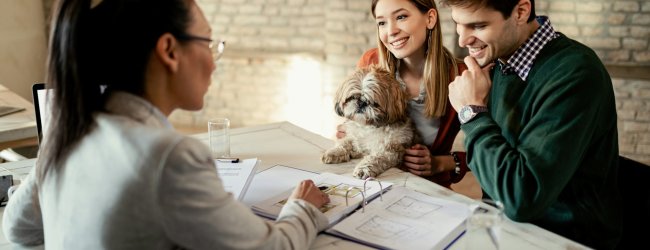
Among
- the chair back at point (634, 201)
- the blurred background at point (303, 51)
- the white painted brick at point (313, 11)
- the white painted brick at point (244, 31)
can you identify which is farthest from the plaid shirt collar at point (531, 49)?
the white painted brick at point (244, 31)

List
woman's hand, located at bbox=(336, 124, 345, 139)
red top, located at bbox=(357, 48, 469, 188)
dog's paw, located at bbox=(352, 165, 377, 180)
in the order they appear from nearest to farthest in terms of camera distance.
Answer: dog's paw, located at bbox=(352, 165, 377, 180), red top, located at bbox=(357, 48, 469, 188), woman's hand, located at bbox=(336, 124, 345, 139)

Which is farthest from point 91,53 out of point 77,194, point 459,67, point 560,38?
point 459,67

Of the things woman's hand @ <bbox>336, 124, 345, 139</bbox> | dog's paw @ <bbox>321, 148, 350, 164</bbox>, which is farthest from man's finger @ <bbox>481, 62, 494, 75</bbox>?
woman's hand @ <bbox>336, 124, 345, 139</bbox>

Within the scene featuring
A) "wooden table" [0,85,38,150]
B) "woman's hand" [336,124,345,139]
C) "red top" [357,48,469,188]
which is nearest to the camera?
"red top" [357,48,469,188]

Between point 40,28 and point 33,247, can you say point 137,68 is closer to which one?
point 33,247

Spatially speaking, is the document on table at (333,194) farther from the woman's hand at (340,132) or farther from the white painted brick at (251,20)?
the white painted brick at (251,20)

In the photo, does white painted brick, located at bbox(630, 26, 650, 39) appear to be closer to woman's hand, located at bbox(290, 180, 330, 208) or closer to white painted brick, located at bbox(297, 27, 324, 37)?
white painted brick, located at bbox(297, 27, 324, 37)

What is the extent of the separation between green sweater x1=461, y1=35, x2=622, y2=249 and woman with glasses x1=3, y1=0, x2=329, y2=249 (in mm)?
708

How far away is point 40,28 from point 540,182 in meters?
5.64

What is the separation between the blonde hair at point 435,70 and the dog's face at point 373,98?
4.4 inches

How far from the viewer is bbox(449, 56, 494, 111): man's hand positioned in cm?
167

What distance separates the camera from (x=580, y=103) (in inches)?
56.5

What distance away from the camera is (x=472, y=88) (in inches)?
66.2

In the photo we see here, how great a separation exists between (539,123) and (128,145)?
107 centimetres
